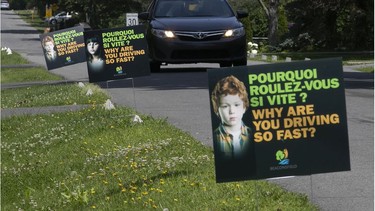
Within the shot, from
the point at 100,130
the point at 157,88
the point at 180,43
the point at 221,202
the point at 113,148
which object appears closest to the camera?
the point at 221,202

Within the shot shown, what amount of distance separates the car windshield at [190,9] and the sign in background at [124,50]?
8.41 metres

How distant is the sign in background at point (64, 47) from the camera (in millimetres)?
25266

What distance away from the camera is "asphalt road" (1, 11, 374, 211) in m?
9.20

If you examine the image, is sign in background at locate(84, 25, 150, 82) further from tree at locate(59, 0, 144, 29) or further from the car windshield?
tree at locate(59, 0, 144, 29)

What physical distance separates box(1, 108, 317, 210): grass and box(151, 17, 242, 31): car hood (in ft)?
26.2

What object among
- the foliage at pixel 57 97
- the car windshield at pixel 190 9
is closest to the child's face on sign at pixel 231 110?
the foliage at pixel 57 97

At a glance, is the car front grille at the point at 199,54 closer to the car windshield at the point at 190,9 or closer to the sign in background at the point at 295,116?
the car windshield at the point at 190,9

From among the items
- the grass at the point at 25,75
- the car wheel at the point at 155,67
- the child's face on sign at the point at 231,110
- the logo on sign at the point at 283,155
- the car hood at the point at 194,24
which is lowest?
the grass at the point at 25,75

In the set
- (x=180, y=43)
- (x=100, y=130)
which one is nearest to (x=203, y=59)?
(x=180, y=43)

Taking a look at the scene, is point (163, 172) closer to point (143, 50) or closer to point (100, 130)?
point (100, 130)

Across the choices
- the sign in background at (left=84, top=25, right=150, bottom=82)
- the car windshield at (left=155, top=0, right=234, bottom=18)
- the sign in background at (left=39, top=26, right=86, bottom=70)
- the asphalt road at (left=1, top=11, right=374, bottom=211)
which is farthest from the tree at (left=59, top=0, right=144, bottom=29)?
the sign in background at (left=84, top=25, right=150, bottom=82)

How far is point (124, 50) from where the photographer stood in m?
16.5

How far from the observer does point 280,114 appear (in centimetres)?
769

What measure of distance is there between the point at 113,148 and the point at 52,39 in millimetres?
13403
